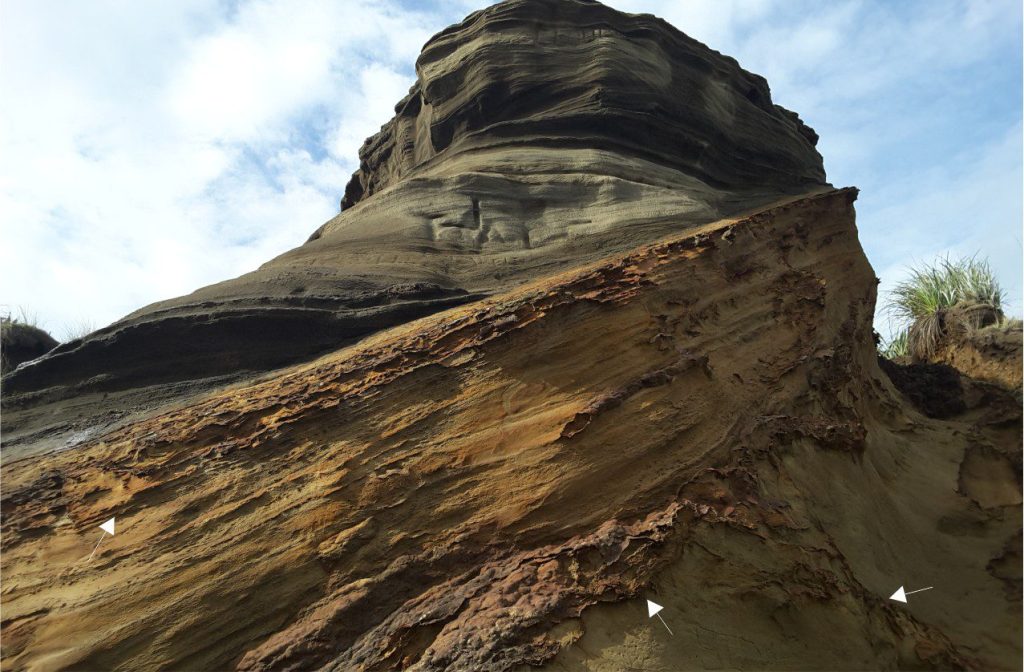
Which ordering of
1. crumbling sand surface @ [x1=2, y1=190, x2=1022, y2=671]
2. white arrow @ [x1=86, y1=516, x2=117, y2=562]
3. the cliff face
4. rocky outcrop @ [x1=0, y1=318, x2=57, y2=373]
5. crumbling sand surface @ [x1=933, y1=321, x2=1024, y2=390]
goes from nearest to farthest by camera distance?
crumbling sand surface @ [x1=2, y1=190, x2=1022, y2=671]
white arrow @ [x1=86, y1=516, x2=117, y2=562]
rocky outcrop @ [x1=0, y1=318, x2=57, y2=373]
the cliff face
crumbling sand surface @ [x1=933, y1=321, x2=1024, y2=390]

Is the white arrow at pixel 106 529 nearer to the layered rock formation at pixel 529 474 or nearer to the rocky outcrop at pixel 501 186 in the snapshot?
the layered rock formation at pixel 529 474

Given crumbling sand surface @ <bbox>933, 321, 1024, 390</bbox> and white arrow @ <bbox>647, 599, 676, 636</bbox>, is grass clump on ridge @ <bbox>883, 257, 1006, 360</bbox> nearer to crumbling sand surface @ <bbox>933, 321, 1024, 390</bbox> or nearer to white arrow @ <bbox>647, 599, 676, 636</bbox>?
crumbling sand surface @ <bbox>933, 321, 1024, 390</bbox>

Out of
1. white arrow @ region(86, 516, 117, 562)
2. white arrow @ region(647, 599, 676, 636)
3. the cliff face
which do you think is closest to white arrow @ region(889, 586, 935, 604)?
white arrow @ region(647, 599, 676, 636)

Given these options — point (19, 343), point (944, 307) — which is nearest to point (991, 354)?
point (944, 307)

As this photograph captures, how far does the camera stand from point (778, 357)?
22.0 feet

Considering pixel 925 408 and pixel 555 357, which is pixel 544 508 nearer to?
pixel 555 357

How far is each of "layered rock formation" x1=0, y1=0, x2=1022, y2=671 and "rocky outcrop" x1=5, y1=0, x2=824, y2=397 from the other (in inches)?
2.0

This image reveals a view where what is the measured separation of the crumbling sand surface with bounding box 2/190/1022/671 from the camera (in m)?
4.75

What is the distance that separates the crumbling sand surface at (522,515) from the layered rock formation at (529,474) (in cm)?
2

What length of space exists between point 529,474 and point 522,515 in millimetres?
283

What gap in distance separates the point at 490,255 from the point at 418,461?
275cm

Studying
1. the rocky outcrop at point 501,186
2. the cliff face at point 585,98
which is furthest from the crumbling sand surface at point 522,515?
the cliff face at point 585,98

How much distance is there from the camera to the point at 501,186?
8398 millimetres

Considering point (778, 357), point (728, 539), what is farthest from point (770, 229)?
point (728, 539)
